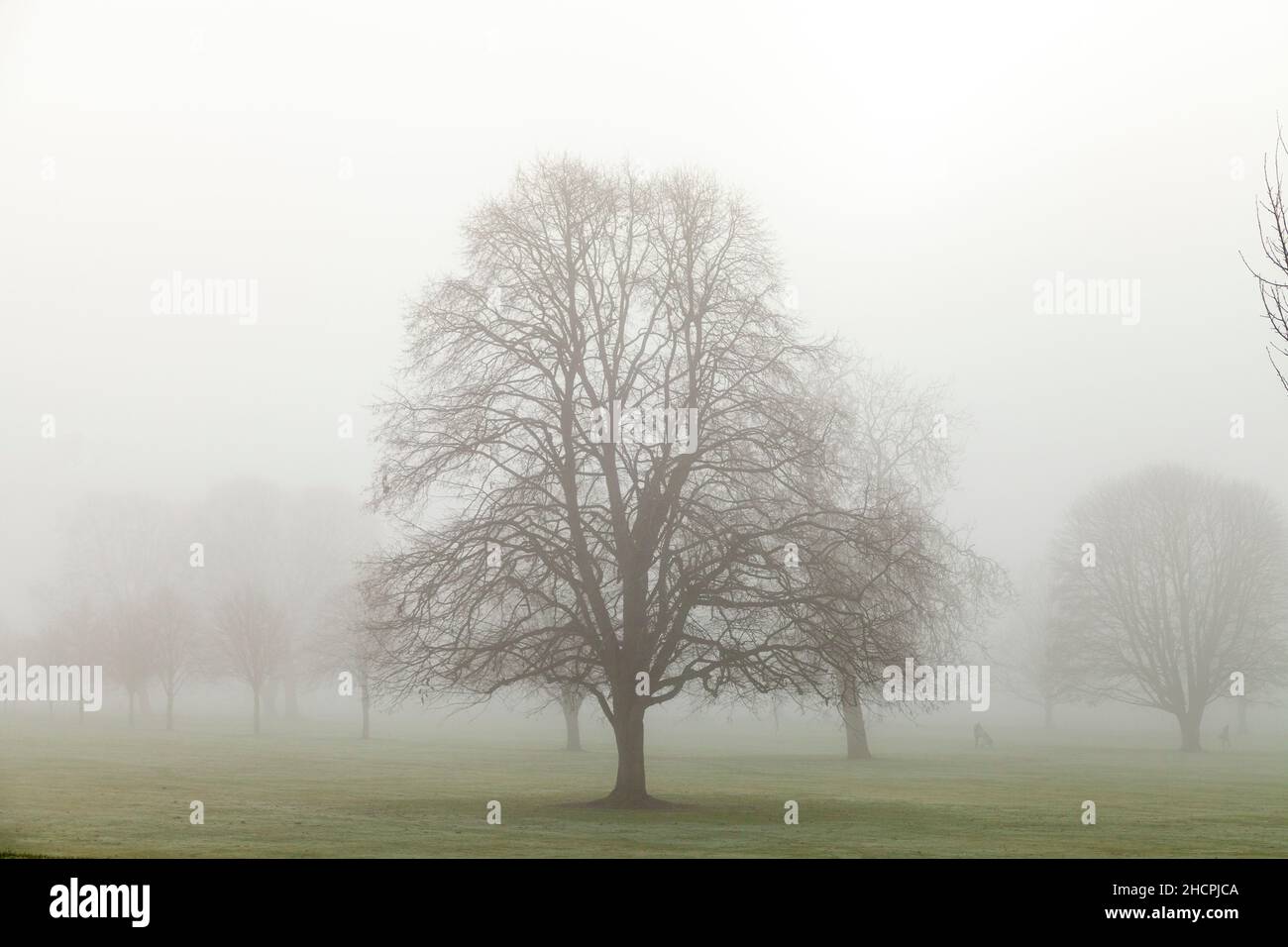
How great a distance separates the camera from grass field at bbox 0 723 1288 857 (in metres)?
21.4

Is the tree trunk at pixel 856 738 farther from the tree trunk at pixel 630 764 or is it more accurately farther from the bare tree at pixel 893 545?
the tree trunk at pixel 630 764

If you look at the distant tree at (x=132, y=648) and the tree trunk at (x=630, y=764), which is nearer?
the tree trunk at (x=630, y=764)

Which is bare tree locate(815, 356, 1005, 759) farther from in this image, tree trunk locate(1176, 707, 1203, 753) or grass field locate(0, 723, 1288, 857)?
tree trunk locate(1176, 707, 1203, 753)

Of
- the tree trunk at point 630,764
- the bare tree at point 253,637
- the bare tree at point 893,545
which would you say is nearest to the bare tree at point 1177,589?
the bare tree at point 893,545

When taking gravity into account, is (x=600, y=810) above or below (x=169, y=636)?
below

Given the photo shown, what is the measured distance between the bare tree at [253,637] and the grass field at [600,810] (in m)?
13.3

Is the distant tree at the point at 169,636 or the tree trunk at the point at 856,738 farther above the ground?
the distant tree at the point at 169,636

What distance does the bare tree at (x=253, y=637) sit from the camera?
69.4m

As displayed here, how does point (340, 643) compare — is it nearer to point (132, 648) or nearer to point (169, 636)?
point (169, 636)

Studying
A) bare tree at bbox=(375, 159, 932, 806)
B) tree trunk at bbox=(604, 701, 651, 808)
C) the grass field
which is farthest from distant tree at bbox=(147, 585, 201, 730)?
tree trunk at bbox=(604, 701, 651, 808)

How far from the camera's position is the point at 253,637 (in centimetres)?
6919

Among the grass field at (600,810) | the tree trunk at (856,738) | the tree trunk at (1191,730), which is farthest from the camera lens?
the tree trunk at (1191,730)

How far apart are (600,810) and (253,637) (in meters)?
47.2

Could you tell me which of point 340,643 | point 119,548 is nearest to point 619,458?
point 340,643
